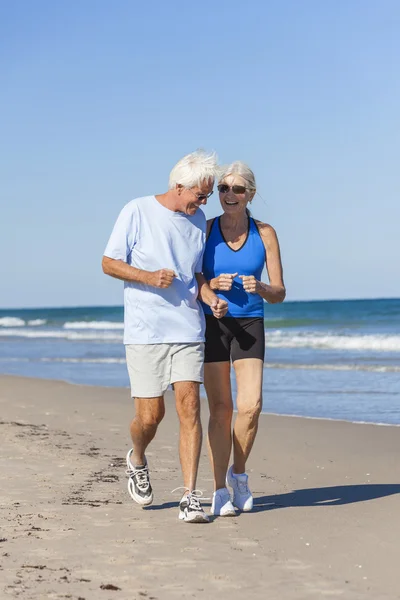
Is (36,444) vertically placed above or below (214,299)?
below

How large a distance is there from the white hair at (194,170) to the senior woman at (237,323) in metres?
0.21

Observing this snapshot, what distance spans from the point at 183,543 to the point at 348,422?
550 cm

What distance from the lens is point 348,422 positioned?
9727 mm

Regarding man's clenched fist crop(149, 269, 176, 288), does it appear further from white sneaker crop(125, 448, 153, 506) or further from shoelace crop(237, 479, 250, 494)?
shoelace crop(237, 479, 250, 494)

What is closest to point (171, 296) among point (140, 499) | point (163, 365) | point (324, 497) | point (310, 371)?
point (163, 365)

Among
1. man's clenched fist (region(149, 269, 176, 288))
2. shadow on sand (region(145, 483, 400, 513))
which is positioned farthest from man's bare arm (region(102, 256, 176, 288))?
shadow on sand (region(145, 483, 400, 513))

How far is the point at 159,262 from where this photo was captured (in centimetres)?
501

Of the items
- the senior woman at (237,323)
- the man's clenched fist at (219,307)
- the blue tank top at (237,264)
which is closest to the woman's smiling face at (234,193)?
the senior woman at (237,323)

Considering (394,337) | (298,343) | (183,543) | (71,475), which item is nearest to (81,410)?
(71,475)

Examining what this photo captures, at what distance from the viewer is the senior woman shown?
517cm

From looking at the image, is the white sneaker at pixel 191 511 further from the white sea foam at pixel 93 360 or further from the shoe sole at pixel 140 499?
the white sea foam at pixel 93 360

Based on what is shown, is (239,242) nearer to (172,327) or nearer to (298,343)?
(172,327)

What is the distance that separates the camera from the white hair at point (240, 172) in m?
5.16

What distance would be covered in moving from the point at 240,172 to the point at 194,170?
0.36 meters
